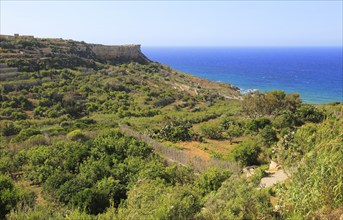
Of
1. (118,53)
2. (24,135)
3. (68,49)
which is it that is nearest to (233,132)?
(24,135)

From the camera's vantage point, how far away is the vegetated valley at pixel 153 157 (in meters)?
9.32

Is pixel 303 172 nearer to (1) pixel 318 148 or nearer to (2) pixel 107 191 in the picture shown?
(1) pixel 318 148

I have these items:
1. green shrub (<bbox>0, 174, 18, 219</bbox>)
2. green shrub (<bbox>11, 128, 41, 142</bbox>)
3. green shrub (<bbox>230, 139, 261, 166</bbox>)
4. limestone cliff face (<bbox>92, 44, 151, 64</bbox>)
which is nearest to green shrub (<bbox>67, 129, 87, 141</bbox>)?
green shrub (<bbox>11, 128, 41, 142</bbox>)

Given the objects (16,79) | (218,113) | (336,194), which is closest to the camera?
(336,194)

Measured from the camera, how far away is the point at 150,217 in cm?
877

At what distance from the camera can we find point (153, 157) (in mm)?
18953

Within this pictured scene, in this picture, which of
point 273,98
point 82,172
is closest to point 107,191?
point 82,172

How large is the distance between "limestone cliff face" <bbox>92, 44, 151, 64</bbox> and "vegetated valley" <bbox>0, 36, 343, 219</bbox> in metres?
33.8

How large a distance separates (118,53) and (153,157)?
72323 millimetres

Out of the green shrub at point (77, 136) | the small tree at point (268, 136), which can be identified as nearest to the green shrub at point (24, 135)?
the green shrub at point (77, 136)

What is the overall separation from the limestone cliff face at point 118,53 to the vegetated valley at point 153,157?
3383 centimetres

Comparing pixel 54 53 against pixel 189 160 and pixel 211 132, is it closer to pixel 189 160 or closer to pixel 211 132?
pixel 211 132

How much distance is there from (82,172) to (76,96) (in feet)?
93.9

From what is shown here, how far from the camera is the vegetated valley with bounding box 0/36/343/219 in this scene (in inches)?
367
